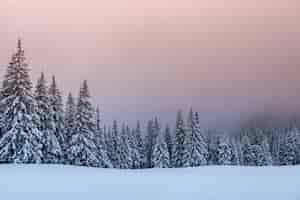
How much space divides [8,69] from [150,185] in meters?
21.5

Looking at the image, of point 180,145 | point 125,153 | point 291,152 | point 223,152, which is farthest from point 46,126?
point 291,152

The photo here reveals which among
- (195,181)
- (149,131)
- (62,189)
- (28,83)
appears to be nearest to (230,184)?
(195,181)

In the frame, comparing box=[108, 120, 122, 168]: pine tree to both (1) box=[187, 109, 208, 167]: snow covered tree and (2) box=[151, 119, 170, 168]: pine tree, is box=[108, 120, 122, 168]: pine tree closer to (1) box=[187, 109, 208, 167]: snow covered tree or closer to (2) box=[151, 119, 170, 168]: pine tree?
(2) box=[151, 119, 170, 168]: pine tree

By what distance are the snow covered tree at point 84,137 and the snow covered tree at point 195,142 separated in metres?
16.7

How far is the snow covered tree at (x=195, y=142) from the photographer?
50406 millimetres

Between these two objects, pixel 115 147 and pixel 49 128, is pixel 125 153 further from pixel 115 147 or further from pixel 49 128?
pixel 49 128

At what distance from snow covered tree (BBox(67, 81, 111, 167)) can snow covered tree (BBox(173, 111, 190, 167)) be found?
17176 millimetres

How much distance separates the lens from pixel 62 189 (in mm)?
10977

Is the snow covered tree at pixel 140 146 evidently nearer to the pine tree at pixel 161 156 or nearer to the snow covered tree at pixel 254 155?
the pine tree at pixel 161 156

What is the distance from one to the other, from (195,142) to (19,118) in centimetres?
2879

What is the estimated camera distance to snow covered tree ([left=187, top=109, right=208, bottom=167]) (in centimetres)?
5041

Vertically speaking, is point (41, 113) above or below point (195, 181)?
above

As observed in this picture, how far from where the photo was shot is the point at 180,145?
54.1 meters

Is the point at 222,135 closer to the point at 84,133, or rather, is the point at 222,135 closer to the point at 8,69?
the point at 84,133
